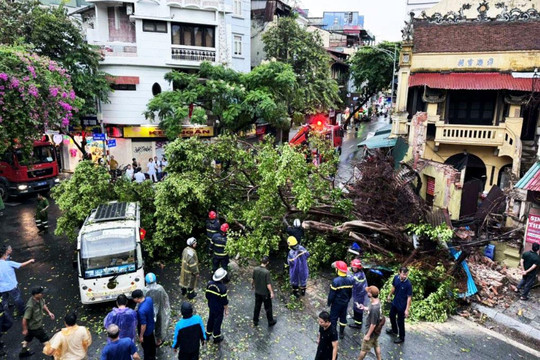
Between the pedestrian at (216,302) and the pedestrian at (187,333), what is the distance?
3.33 feet

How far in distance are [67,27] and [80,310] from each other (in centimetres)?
1775

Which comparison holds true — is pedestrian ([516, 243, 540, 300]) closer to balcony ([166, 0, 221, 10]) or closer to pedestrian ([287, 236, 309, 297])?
pedestrian ([287, 236, 309, 297])

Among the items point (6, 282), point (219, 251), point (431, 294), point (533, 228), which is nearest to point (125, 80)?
point (219, 251)

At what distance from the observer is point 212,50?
25.0 meters

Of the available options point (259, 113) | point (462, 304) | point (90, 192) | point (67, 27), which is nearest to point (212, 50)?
point (259, 113)

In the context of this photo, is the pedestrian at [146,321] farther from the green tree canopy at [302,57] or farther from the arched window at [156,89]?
the green tree canopy at [302,57]

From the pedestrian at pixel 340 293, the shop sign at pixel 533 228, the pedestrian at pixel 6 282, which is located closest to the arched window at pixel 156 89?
the pedestrian at pixel 6 282

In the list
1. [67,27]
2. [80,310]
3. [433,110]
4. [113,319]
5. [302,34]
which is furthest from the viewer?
[302,34]

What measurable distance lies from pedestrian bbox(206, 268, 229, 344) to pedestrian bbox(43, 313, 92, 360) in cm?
229

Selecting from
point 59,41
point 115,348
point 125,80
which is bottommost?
point 115,348

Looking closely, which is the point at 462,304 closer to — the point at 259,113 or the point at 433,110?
the point at 433,110

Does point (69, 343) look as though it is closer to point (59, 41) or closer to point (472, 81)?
point (472, 81)

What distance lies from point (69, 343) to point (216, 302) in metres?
2.60

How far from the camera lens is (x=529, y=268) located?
389 inches
